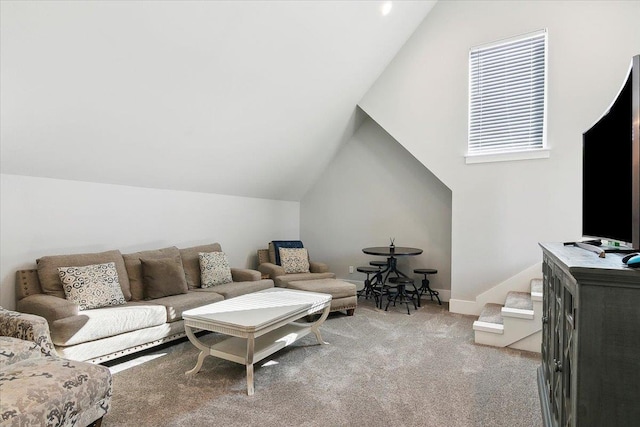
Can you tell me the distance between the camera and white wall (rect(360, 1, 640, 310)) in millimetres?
3967

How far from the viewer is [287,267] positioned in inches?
211

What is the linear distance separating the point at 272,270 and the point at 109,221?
211 centimetres

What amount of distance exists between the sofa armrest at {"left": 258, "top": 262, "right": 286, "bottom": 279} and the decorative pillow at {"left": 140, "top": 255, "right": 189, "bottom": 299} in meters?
1.44

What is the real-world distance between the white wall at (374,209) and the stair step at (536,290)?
54.8 inches

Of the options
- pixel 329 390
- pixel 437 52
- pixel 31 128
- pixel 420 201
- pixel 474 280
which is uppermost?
pixel 437 52

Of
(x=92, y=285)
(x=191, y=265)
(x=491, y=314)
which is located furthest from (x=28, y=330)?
(x=491, y=314)

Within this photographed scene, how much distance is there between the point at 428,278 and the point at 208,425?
4.03 m

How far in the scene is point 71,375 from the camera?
5.98ft

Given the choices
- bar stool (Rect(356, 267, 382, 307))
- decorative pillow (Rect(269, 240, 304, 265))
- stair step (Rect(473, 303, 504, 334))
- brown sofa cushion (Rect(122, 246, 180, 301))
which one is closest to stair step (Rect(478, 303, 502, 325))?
stair step (Rect(473, 303, 504, 334))

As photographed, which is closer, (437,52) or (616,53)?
(616,53)

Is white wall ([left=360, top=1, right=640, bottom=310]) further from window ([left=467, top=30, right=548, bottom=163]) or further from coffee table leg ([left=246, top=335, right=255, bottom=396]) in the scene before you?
coffee table leg ([left=246, top=335, right=255, bottom=396])

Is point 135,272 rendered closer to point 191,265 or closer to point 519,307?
point 191,265

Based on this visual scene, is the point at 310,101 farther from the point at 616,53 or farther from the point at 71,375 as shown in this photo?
the point at 71,375

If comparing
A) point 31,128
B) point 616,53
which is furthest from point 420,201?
point 31,128
